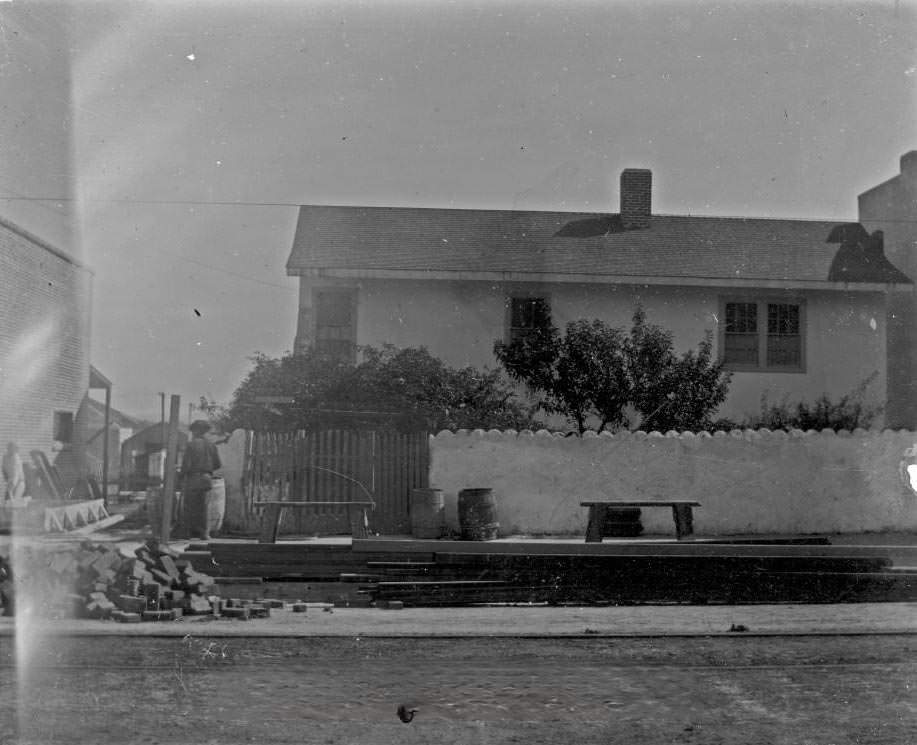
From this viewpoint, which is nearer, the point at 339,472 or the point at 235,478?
the point at 235,478

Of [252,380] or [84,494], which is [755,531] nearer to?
[252,380]

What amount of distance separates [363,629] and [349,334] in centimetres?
1176

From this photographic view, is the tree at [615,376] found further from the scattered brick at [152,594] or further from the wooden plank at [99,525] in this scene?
the scattered brick at [152,594]

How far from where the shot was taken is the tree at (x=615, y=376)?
1819cm

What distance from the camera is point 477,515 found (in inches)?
558

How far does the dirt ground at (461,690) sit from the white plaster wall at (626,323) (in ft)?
40.3

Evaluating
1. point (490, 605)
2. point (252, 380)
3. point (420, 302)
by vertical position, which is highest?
point (420, 302)

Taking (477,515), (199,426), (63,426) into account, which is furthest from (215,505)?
(63,426)

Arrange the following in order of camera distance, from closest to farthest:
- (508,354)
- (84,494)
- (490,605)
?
(490,605) → (508,354) → (84,494)

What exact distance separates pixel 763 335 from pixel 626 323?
287 cm

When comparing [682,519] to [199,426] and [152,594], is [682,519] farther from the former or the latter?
[199,426]

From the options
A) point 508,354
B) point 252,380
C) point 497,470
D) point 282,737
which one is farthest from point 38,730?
point 508,354

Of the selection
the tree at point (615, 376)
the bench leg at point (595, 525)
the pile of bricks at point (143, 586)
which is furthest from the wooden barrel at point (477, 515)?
the pile of bricks at point (143, 586)

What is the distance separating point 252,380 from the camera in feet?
56.4
